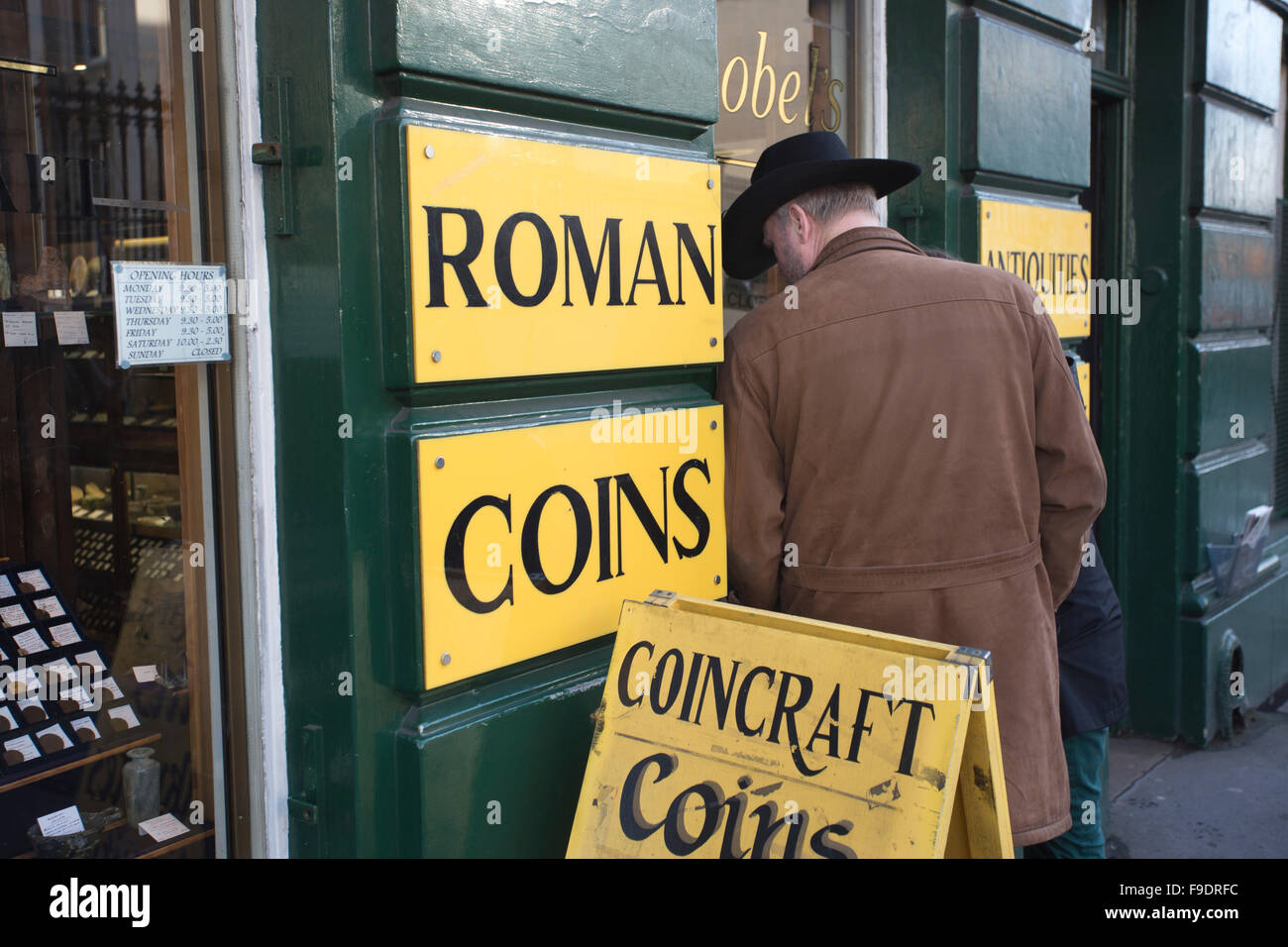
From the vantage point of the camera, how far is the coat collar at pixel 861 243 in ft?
7.93

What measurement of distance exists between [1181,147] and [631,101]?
3.50 meters

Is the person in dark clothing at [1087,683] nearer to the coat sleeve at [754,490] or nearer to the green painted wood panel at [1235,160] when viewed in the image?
the coat sleeve at [754,490]

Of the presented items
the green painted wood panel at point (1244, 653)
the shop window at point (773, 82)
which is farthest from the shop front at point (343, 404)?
the green painted wood panel at point (1244, 653)

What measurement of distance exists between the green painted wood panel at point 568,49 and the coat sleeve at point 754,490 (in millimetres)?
564

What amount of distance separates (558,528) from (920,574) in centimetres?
72

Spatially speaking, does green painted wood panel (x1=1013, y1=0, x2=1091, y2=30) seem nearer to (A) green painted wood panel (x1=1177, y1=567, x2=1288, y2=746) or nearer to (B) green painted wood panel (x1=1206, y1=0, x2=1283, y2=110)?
(B) green painted wood panel (x1=1206, y1=0, x2=1283, y2=110)

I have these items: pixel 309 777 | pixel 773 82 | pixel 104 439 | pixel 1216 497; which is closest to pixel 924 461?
pixel 309 777

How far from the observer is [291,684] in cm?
204

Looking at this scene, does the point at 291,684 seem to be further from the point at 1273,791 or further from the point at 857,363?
the point at 1273,791

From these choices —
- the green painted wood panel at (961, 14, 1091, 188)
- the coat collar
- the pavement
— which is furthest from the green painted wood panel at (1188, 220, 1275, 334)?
the coat collar

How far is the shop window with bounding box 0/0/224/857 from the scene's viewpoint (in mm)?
2008

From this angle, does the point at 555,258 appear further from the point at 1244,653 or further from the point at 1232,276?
the point at 1244,653
